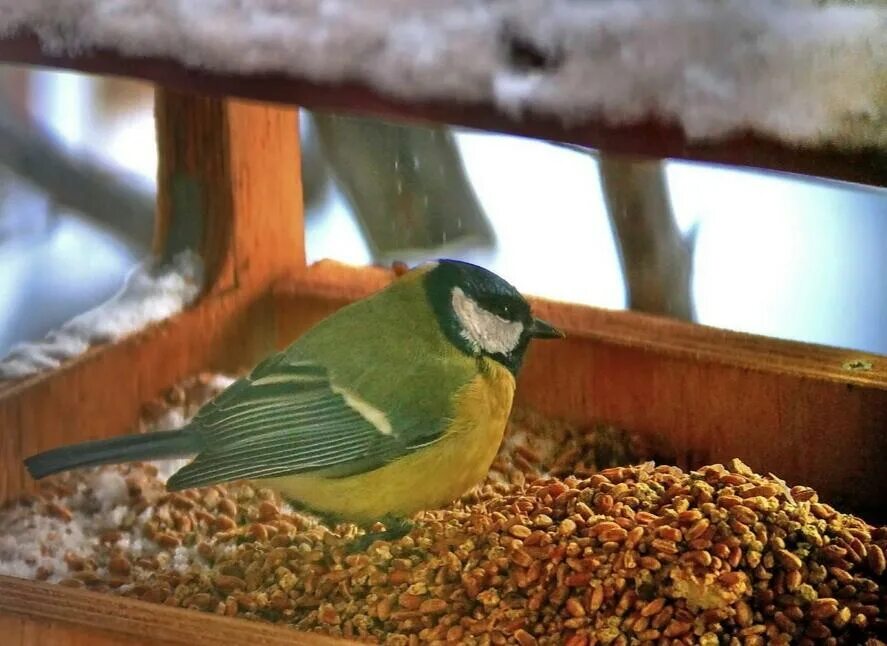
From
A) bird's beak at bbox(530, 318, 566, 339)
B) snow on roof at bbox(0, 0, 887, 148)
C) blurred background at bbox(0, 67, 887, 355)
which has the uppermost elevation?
snow on roof at bbox(0, 0, 887, 148)

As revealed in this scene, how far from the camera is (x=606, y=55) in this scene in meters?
0.54

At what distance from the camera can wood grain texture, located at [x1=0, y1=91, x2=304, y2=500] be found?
79 cm

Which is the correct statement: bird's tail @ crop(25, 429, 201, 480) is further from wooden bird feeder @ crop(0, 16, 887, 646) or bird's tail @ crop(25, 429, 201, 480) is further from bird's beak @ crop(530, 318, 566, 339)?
bird's beak @ crop(530, 318, 566, 339)

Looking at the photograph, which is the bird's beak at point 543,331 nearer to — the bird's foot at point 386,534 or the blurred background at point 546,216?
the blurred background at point 546,216

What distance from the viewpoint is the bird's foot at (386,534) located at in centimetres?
72

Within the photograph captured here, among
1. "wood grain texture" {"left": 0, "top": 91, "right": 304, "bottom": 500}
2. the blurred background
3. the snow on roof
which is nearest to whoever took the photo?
the snow on roof

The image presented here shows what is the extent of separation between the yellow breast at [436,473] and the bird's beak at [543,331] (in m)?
0.03

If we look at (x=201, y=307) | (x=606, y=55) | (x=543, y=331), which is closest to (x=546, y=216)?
(x=543, y=331)

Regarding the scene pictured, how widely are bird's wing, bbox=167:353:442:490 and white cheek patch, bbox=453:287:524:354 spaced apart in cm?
6

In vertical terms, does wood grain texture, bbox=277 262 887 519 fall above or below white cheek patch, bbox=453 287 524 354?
below

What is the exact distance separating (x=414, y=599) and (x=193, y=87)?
36cm

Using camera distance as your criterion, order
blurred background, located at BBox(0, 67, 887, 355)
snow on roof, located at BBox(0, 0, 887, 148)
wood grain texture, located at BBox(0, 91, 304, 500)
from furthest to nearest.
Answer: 1. wood grain texture, located at BBox(0, 91, 304, 500)
2. blurred background, located at BBox(0, 67, 887, 355)
3. snow on roof, located at BBox(0, 0, 887, 148)

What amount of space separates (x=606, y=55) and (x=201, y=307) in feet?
1.48

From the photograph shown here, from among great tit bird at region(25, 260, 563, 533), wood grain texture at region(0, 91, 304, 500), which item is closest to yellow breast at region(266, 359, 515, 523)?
great tit bird at region(25, 260, 563, 533)
